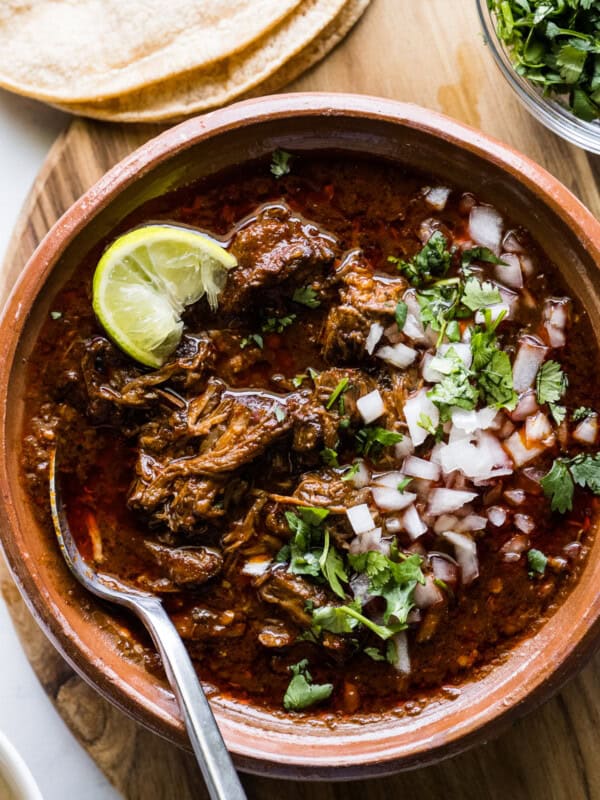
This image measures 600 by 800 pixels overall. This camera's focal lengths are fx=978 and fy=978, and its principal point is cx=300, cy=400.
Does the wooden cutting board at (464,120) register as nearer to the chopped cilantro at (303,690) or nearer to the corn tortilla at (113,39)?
the corn tortilla at (113,39)

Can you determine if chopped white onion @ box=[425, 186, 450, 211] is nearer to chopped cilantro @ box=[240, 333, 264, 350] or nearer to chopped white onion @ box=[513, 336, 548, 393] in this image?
chopped white onion @ box=[513, 336, 548, 393]

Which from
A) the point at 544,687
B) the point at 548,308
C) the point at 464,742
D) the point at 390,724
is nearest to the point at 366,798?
the point at 390,724

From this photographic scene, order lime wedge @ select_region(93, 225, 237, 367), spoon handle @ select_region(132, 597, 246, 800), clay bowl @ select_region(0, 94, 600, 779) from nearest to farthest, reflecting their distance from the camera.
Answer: spoon handle @ select_region(132, 597, 246, 800)
clay bowl @ select_region(0, 94, 600, 779)
lime wedge @ select_region(93, 225, 237, 367)

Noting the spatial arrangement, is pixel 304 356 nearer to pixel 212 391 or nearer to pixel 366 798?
pixel 212 391

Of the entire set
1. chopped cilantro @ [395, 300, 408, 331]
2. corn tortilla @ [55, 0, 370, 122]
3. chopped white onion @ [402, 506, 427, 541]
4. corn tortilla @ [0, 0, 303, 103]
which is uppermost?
corn tortilla @ [0, 0, 303, 103]

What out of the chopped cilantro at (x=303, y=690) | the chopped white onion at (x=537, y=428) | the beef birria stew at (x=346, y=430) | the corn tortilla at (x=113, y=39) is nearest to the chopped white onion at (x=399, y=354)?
the beef birria stew at (x=346, y=430)

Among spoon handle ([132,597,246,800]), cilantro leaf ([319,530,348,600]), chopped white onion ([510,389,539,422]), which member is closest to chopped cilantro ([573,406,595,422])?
chopped white onion ([510,389,539,422])

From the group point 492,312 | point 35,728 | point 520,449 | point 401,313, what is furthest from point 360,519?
point 35,728
